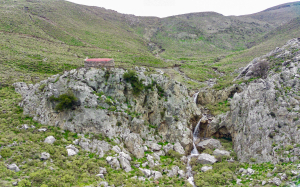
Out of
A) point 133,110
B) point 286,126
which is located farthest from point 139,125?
point 286,126

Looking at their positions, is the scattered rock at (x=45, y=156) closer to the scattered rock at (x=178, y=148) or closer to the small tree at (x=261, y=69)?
the scattered rock at (x=178, y=148)

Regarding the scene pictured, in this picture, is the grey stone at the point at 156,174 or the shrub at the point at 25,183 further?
the grey stone at the point at 156,174

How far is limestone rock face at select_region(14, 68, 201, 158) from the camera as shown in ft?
84.9

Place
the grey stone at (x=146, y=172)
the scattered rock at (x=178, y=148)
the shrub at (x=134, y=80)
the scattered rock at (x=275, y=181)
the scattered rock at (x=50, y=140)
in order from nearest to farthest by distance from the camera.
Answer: the scattered rock at (x=275, y=181), the scattered rock at (x=50, y=140), the grey stone at (x=146, y=172), the scattered rock at (x=178, y=148), the shrub at (x=134, y=80)

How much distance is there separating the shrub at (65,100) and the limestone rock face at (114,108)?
1.90 feet

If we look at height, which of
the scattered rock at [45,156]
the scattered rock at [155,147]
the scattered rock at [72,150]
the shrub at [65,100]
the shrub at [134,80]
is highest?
the shrub at [134,80]

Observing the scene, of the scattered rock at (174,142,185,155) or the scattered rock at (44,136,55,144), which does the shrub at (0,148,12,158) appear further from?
the scattered rock at (174,142,185,155)

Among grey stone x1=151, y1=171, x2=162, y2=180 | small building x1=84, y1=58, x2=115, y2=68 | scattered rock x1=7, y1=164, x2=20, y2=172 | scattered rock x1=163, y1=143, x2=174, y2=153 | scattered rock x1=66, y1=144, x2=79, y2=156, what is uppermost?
small building x1=84, y1=58, x2=115, y2=68

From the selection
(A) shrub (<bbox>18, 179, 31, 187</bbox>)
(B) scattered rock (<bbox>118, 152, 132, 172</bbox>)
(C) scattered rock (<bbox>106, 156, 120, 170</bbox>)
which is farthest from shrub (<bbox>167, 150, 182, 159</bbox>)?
(A) shrub (<bbox>18, 179, 31, 187</bbox>)

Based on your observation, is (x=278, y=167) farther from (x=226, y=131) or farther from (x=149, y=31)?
(x=149, y=31)

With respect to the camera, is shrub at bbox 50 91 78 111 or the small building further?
the small building

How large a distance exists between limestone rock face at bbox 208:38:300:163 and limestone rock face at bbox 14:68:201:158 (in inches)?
362

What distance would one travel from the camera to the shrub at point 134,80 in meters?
31.8

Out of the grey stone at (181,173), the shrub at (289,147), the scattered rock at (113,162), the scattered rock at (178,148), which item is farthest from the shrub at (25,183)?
the shrub at (289,147)
